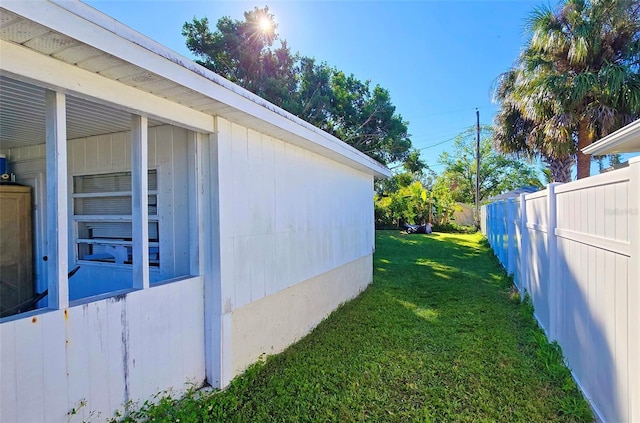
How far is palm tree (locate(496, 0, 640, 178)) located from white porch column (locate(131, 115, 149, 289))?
9983mm

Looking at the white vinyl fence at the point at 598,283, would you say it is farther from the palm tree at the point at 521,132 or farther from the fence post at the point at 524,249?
the palm tree at the point at 521,132

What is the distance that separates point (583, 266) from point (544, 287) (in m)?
1.52

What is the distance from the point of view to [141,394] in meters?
2.56

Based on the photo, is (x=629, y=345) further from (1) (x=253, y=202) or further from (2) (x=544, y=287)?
(1) (x=253, y=202)

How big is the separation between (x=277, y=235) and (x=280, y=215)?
0.25 meters

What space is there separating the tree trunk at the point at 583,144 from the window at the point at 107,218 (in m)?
10.3

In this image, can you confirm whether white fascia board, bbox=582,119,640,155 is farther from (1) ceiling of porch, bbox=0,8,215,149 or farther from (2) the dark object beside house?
(2) the dark object beside house

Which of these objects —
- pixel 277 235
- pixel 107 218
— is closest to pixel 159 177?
pixel 107 218

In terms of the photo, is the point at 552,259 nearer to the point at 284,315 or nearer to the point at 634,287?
the point at 634,287

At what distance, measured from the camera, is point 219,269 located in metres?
3.07

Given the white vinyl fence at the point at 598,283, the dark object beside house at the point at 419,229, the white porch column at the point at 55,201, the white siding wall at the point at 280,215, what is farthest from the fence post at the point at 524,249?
the dark object beside house at the point at 419,229

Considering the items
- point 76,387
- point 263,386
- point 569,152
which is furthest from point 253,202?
A: point 569,152

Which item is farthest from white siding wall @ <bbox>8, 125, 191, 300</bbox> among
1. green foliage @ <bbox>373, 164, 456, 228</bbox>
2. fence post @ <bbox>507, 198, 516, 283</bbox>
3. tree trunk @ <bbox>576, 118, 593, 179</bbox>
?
green foliage @ <bbox>373, 164, 456, 228</bbox>

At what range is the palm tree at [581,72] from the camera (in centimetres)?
819
